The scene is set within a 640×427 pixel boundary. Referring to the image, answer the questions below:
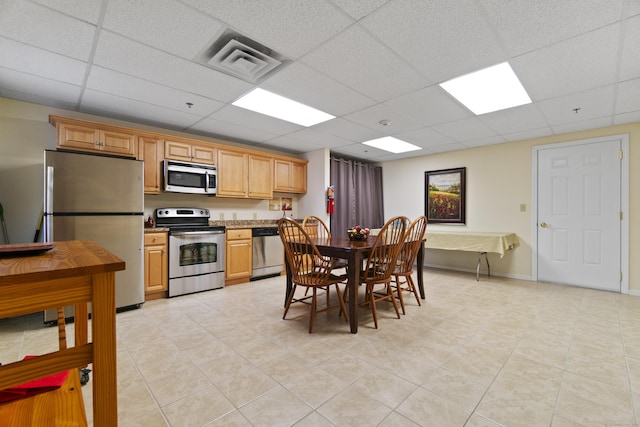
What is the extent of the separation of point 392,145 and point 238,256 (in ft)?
10.6

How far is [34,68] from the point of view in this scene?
2.41m

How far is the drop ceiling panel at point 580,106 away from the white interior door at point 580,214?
79cm

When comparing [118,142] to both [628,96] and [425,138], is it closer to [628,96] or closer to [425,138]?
[425,138]

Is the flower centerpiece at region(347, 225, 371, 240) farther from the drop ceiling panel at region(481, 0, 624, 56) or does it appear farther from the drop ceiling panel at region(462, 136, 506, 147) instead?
the drop ceiling panel at region(462, 136, 506, 147)


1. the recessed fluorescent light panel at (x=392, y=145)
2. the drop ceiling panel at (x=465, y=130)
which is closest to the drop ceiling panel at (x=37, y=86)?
the recessed fluorescent light panel at (x=392, y=145)

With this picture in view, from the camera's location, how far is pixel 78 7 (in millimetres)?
1724

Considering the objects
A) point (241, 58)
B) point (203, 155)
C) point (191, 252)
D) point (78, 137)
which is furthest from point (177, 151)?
point (241, 58)

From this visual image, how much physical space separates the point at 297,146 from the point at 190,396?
4.15 metres

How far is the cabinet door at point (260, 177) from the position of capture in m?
A: 4.73

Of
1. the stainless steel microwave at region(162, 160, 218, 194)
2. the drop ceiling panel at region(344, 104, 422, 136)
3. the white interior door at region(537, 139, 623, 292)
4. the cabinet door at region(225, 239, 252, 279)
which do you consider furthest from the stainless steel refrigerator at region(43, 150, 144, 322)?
the white interior door at region(537, 139, 623, 292)

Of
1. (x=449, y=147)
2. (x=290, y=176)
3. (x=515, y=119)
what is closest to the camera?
(x=515, y=119)

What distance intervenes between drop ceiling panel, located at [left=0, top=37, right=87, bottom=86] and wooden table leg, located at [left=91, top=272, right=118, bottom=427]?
8.03 feet

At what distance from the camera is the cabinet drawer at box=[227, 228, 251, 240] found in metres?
4.25

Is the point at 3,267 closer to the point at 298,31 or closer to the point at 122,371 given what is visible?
the point at 122,371
